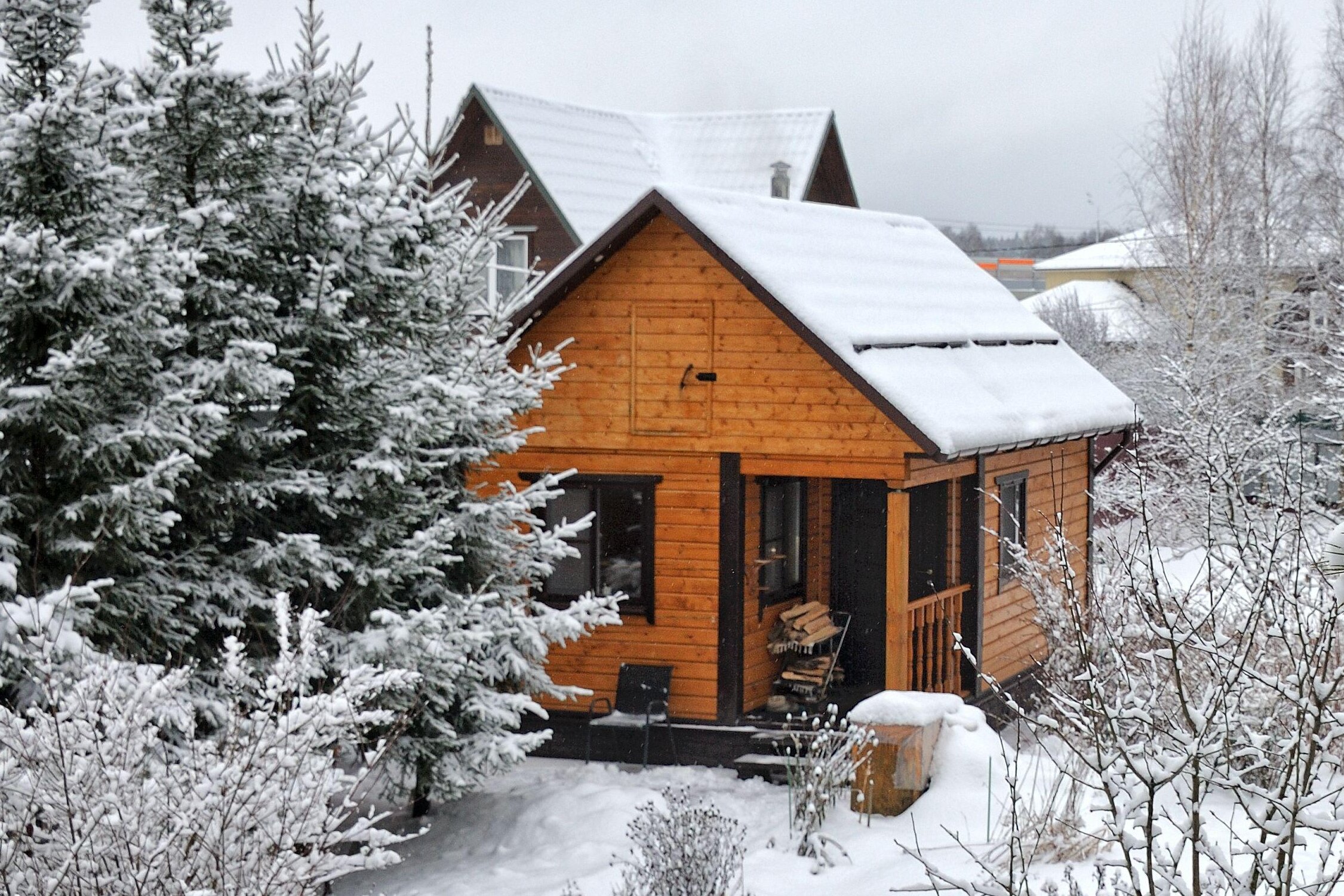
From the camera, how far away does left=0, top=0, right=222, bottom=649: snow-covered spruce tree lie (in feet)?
25.7

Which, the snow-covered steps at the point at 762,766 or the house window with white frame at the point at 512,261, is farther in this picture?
the house window with white frame at the point at 512,261

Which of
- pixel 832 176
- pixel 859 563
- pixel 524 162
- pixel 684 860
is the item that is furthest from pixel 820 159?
pixel 684 860

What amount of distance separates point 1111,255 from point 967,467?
4016 centimetres

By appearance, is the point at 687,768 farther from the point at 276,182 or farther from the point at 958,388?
the point at 276,182

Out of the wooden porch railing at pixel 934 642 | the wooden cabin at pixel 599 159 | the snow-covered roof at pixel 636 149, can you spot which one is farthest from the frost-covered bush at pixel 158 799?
the snow-covered roof at pixel 636 149

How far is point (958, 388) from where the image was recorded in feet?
41.5

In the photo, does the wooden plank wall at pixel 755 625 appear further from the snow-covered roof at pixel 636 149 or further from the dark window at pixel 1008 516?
the snow-covered roof at pixel 636 149

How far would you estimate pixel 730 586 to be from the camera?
1230 centimetres

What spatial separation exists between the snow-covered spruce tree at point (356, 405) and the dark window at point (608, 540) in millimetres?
2184

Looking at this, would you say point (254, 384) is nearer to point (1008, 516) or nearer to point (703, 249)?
point (703, 249)

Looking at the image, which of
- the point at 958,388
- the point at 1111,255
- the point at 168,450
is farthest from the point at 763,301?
the point at 1111,255

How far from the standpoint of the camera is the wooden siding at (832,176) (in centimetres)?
3316

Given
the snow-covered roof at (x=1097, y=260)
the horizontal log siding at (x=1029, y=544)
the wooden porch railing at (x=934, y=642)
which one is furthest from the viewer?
the snow-covered roof at (x=1097, y=260)

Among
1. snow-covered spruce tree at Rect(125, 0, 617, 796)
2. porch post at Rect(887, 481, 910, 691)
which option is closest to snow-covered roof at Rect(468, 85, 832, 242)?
porch post at Rect(887, 481, 910, 691)
